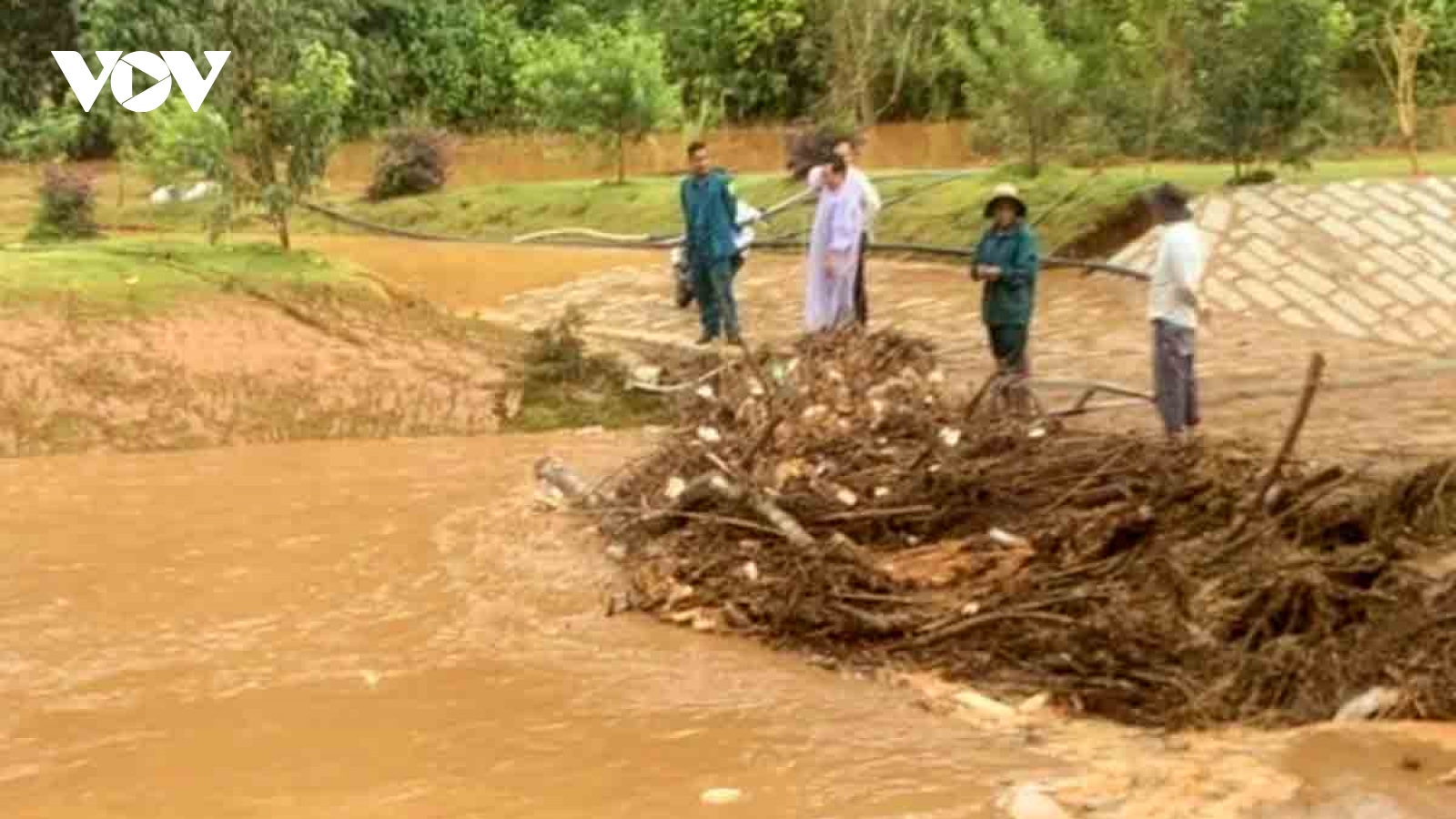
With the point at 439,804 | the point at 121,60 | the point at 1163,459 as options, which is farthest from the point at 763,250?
the point at 439,804

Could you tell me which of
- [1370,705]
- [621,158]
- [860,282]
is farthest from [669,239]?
[1370,705]

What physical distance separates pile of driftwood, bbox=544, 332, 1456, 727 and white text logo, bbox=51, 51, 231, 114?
9.32 m

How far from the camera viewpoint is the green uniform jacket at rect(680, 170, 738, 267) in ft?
53.4

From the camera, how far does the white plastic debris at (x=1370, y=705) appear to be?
7.44 m

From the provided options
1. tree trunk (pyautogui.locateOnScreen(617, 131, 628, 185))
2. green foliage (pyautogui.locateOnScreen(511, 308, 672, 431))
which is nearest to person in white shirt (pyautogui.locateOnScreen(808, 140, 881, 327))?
green foliage (pyautogui.locateOnScreen(511, 308, 672, 431))

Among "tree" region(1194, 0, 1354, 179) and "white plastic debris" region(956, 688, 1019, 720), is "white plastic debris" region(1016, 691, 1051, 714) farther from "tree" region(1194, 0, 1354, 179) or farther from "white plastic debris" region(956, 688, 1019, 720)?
"tree" region(1194, 0, 1354, 179)

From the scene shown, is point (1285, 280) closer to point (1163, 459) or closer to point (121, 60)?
point (1163, 459)

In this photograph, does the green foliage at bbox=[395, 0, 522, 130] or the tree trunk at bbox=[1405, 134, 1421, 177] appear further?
the green foliage at bbox=[395, 0, 522, 130]

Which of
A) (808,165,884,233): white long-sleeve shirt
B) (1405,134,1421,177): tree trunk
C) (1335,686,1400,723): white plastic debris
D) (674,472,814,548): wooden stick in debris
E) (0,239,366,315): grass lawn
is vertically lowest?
(1335,686,1400,723): white plastic debris

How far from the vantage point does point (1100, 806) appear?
265 inches

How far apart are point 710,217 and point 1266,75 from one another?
280 inches

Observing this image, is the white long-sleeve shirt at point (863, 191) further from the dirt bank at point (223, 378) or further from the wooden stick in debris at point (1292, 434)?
the wooden stick in debris at point (1292, 434)

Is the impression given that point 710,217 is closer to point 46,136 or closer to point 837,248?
point 837,248

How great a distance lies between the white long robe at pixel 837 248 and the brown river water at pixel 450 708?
319cm
